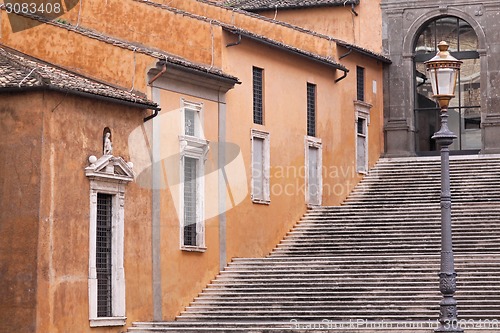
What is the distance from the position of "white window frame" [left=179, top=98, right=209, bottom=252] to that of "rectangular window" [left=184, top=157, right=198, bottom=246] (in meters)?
0.06

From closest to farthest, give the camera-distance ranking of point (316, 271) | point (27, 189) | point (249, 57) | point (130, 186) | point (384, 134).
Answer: point (27, 189) < point (130, 186) < point (316, 271) < point (249, 57) < point (384, 134)

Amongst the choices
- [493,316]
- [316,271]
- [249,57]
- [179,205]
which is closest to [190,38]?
[249,57]

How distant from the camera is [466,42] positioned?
37656mm

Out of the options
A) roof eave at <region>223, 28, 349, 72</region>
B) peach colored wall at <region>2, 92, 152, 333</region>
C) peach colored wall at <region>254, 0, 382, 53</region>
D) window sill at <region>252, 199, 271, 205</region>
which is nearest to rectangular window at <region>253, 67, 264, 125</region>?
roof eave at <region>223, 28, 349, 72</region>

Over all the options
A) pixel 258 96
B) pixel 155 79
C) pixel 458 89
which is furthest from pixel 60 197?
pixel 458 89

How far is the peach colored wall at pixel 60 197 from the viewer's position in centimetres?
2336

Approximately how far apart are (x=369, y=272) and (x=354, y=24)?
40.0 ft

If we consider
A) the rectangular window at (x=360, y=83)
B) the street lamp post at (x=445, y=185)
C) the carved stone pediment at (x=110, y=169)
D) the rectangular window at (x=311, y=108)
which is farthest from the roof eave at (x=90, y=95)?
the rectangular window at (x=360, y=83)

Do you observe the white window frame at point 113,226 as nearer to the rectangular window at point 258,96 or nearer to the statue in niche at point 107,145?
the statue in niche at point 107,145

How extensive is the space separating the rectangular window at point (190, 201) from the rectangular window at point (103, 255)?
9.20 ft

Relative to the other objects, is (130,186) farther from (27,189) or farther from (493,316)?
(493,316)

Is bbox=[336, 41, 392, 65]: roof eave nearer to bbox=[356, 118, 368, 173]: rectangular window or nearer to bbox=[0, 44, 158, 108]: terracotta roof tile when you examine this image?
bbox=[356, 118, 368, 173]: rectangular window

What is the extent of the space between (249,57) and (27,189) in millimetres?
8301

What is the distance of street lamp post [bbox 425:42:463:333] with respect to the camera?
731 inches
